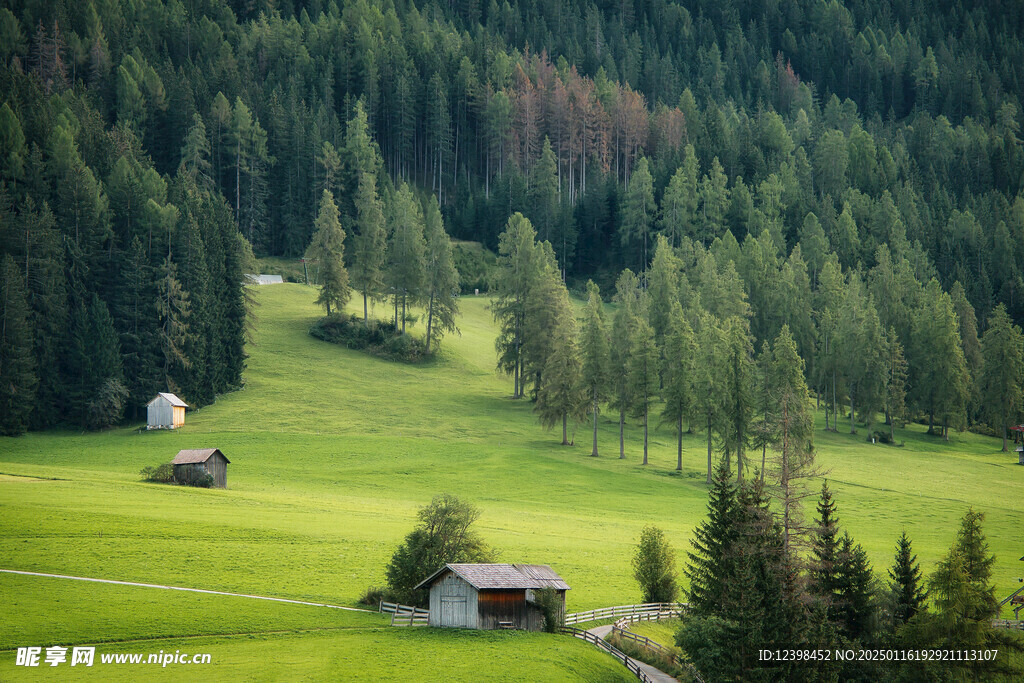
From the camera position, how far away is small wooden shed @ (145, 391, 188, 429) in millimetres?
84812

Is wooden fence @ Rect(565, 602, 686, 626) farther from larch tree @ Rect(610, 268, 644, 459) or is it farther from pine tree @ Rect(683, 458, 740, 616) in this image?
larch tree @ Rect(610, 268, 644, 459)

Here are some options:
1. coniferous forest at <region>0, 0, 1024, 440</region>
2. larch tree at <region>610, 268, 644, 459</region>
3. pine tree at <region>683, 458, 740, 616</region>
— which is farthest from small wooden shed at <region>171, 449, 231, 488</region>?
pine tree at <region>683, 458, 740, 616</region>

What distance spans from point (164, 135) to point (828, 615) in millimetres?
132829

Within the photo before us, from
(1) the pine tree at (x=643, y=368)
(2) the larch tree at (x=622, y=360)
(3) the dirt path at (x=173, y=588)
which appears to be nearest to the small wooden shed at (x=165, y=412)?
(2) the larch tree at (x=622, y=360)

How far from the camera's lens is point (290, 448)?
79250mm

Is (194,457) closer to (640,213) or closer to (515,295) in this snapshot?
(515,295)

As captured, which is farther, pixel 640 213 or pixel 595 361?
pixel 640 213

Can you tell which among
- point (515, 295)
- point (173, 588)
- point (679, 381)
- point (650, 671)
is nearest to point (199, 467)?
point (173, 588)

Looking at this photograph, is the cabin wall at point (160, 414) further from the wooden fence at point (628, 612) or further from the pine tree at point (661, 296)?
the wooden fence at point (628, 612)

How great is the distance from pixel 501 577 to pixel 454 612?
99.9 inches

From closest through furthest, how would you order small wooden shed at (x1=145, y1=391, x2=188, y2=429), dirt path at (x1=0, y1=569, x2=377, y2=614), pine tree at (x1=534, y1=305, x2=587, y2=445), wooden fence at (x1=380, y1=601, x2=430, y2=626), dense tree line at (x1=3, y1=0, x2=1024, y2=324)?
wooden fence at (x1=380, y1=601, x2=430, y2=626)
dirt path at (x1=0, y1=569, x2=377, y2=614)
pine tree at (x1=534, y1=305, x2=587, y2=445)
small wooden shed at (x1=145, y1=391, x2=188, y2=429)
dense tree line at (x1=3, y1=0, x2=1024, y2=324)

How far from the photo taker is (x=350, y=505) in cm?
6334

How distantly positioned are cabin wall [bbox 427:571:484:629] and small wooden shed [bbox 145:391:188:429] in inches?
1959

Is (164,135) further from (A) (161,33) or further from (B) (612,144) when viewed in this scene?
(B) (612,144)
